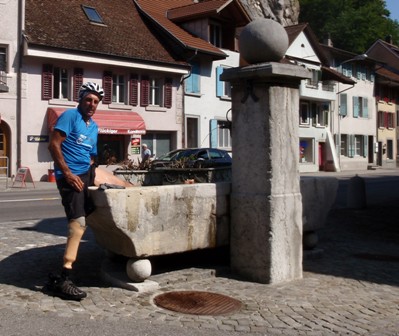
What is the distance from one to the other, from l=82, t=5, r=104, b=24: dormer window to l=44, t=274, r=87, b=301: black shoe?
85.8ft

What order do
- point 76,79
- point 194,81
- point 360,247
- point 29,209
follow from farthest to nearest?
point 194,81 → point 76,79 → point 29,209 → point 360,247

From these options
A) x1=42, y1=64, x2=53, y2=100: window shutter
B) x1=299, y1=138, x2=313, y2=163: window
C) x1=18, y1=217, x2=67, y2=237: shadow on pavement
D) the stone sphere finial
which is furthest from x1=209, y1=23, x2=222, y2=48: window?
the stone sphere finial

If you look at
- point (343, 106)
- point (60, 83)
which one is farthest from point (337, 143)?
point (60, 83)

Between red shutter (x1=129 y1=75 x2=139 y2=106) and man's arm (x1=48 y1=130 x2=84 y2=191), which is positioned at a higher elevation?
red shutter (x1=129 y1=75 x2=139 y2=106)

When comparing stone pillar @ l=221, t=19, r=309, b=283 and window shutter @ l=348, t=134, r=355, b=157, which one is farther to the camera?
window shutter @ l=348, t=134, r=355, b=157

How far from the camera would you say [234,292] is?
568 centimetres

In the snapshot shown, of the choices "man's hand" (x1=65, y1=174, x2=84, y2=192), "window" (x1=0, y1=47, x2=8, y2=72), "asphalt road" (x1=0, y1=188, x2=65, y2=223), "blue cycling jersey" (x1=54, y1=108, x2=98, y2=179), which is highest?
"window" (x1=0, y1=47, x2=8, y2=72)

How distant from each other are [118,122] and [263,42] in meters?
23.1

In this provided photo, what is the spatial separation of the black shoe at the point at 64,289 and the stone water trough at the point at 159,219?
562 millimetres

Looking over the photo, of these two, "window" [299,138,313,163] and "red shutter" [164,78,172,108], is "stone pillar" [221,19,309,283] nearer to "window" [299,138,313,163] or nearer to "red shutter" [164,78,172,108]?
"red shutter" [164,78,172,108]

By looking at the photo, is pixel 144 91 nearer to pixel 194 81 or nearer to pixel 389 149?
pixel 194 81

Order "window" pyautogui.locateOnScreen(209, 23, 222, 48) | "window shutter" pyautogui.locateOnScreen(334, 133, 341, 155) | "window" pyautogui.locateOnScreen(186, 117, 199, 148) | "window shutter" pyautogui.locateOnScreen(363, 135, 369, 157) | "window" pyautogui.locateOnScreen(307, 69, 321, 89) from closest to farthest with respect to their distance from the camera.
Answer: "window" pyautogui.locateOnScreen(186, 117, 199, 148), "window" pyautogui.locateOnScreen(209, 23, 222, 48), "window" pyautogui.locateOnScreen(307, 69, 321, 89), "window shutter" pyautogui.locateOnScreen(334, 133, 341, 155), "window shutter" pyautogui.locateOnScreen(363, 135, 369, 157)

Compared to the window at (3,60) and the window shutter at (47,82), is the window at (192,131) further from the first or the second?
the window at (3,60)

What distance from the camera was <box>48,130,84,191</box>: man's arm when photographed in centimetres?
523
